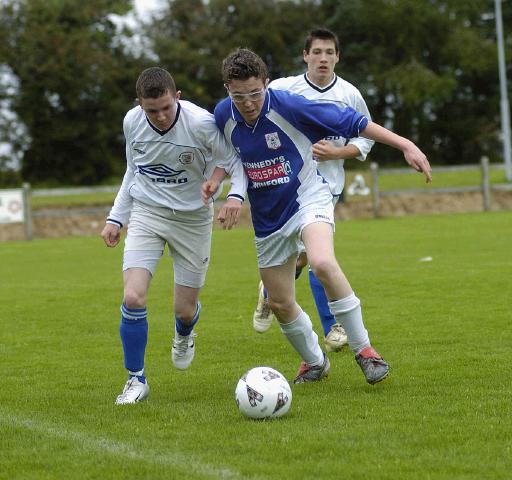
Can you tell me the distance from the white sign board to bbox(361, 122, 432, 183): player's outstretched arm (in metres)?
21.9

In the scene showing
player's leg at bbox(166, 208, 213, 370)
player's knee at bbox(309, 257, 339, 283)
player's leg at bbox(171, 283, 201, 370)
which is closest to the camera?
player's knee at bbox(309, 257, 339, 283)

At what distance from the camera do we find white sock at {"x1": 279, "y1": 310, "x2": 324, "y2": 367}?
21.8 feet

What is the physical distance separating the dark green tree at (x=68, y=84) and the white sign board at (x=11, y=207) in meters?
13.9

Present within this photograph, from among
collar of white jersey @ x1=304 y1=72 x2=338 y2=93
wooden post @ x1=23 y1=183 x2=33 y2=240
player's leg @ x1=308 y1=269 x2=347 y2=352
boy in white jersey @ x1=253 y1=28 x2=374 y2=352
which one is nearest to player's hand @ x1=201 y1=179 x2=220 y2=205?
player's leg @ x1=308 y1=269 x2=347 y2=352

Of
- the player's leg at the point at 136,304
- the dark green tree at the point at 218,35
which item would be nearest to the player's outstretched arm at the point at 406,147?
the player's leg at the point at 136,304

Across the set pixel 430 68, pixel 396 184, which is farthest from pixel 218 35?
pixel 396 184

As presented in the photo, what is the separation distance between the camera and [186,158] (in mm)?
6645

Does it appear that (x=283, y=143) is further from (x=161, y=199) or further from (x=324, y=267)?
(x=161, y=199)

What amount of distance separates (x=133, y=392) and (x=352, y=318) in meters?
1.44

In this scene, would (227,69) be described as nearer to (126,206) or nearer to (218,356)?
(126,206)

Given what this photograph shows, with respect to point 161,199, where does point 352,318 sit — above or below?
below

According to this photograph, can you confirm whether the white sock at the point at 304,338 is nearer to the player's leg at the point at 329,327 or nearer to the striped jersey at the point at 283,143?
the striped jersey at the point at 283,143

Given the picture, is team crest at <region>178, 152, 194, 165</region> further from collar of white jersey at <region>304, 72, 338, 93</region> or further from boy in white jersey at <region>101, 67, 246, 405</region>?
collar of white jersey at <region>304, 72, 338, 93</region>

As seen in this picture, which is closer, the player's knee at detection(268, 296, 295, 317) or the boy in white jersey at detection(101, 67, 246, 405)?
the boy in white jersey at detection(101, 67, 246, 405)
